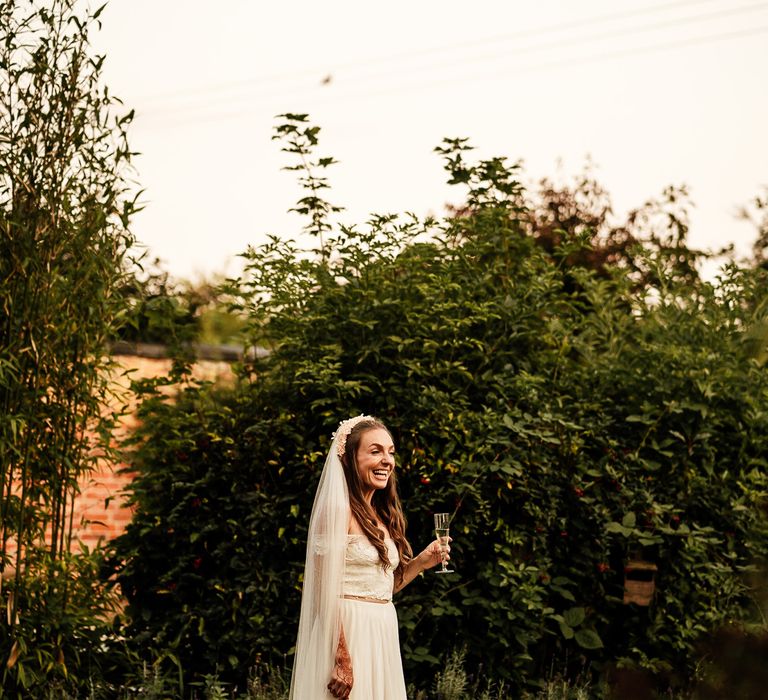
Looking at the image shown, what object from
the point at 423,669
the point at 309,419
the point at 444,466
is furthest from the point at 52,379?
the point at 423,669

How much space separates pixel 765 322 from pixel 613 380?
101 centimetres

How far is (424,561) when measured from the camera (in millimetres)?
4664

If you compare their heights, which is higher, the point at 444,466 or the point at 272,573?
the point at 444,466

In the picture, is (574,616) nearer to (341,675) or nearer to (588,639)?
(588,639)

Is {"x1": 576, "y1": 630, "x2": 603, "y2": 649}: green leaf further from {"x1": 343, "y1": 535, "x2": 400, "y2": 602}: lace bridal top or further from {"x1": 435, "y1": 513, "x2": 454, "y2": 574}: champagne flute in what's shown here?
{"x1": 435, "y1": 513, "x2": 454, "y2": 574}: champagne flute

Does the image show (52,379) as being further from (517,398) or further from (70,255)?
(517,398)

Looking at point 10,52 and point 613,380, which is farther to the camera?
point 613,380

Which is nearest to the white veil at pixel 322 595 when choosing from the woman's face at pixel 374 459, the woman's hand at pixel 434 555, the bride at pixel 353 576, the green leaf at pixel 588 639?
the bride at pixel 353 576

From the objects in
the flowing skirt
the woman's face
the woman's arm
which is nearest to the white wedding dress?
the flowing skirt

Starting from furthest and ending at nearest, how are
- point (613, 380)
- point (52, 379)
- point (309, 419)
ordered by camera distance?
point (613, 380) < point (309, 419) < point (52, 379)

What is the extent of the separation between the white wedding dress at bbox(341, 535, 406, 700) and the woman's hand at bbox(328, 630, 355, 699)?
0.14m

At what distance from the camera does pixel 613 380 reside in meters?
7.05

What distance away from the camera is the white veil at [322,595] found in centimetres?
445

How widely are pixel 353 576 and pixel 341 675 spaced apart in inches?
15.9
